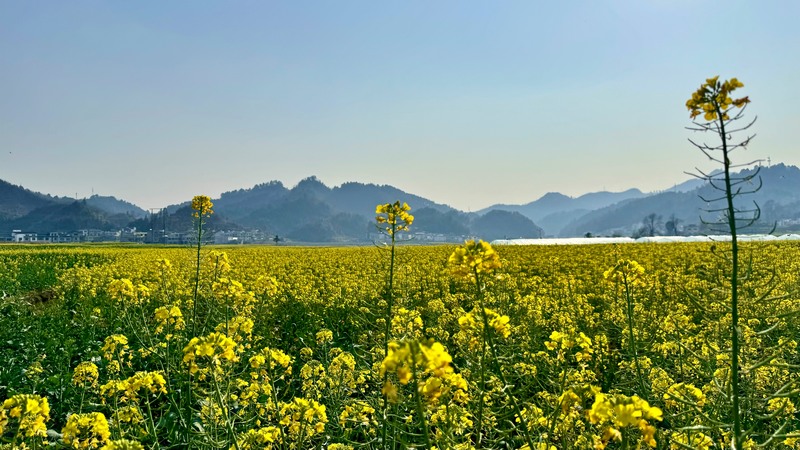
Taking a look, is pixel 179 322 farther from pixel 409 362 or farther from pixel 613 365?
pixel 613 365

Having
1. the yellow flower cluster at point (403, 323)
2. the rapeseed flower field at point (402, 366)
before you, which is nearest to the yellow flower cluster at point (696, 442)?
the rapeseed flower field at point (402, 366)

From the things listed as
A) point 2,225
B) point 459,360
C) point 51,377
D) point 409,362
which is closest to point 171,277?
point 51,377

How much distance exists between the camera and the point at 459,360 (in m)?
5.95

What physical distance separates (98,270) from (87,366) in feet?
48.8

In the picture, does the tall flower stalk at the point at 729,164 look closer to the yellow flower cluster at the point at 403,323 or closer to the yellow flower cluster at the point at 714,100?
the yellow flower cluster at the point at 714,100

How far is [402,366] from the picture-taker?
4.63ft

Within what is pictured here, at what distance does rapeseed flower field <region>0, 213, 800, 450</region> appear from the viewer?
2.19 meters

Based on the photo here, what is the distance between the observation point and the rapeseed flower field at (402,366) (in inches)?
86.0

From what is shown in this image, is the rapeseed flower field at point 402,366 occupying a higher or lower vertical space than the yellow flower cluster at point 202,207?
lower

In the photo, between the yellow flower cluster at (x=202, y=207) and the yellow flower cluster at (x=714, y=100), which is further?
the yellow flower cluster at (x=202, y=207)

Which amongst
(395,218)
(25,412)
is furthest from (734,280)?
(25,412)

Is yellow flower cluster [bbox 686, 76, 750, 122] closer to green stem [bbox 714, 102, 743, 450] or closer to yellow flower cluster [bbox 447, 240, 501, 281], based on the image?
green stem [bbox 714, 102, 743, 450]

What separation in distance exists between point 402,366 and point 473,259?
0.78 metres

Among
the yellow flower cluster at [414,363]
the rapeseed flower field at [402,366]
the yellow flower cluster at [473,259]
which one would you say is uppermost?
the yellow flower cluster at [473,259]
